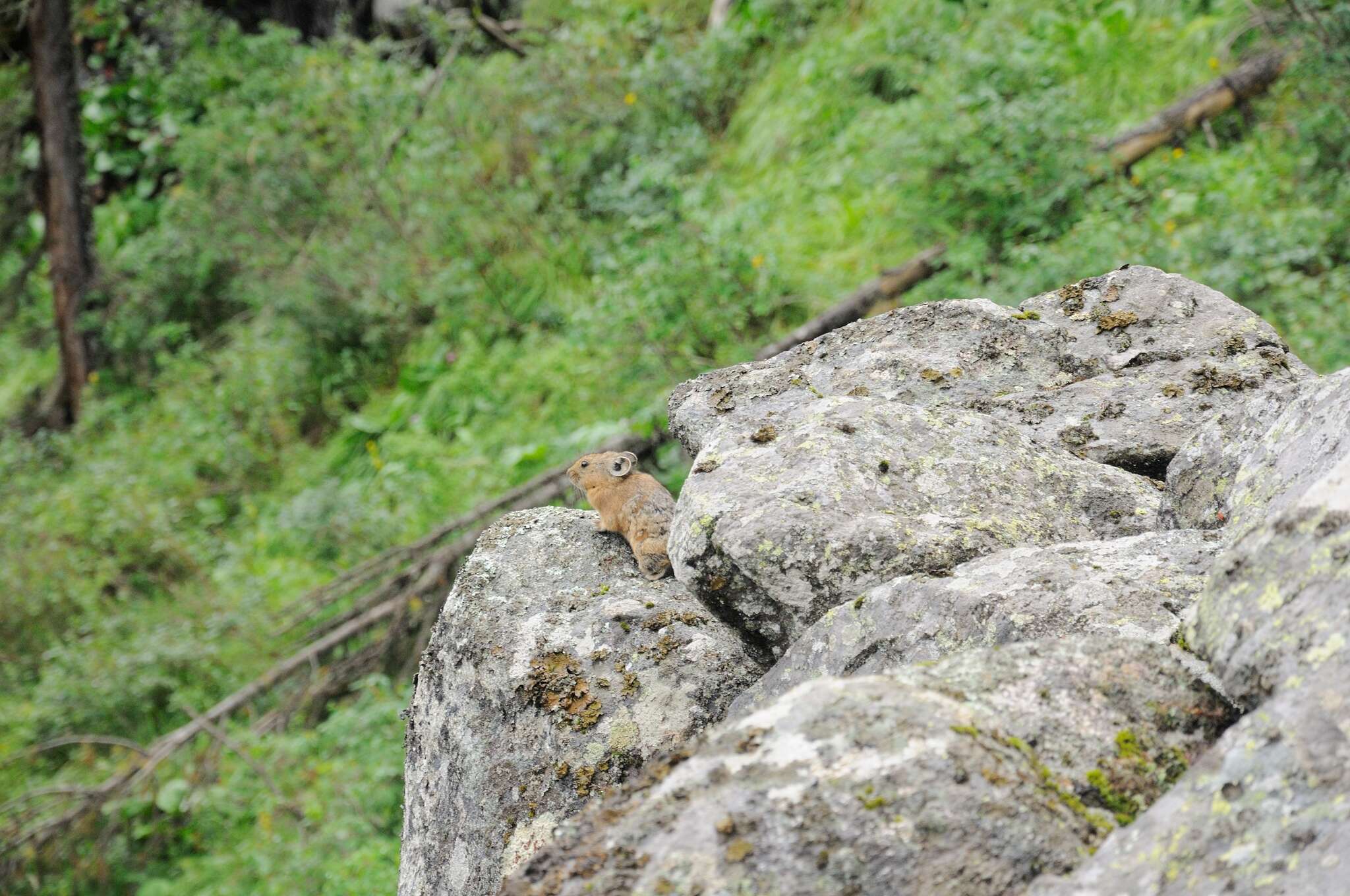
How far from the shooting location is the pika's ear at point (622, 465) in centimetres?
390

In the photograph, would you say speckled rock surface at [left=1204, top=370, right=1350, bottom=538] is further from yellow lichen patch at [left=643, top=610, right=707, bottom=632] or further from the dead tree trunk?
the dead tree trunk

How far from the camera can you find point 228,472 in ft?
42.3

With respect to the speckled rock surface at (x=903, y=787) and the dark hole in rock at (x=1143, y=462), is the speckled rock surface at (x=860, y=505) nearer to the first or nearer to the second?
the dark hole in rock at (x=1143, y=462)

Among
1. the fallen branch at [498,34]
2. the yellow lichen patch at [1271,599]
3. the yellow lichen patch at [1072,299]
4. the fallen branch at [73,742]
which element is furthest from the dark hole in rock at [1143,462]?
the fallen branch at [498,34]

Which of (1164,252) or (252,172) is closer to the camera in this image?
(1164,252)

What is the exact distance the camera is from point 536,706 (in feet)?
9.66

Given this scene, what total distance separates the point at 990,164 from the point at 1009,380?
18.1 ft

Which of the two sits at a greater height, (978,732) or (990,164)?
(978,732)

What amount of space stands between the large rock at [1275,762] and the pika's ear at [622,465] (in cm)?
232

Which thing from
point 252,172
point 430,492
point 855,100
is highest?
point 855,100

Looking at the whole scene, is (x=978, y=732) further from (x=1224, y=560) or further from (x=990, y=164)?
(x=990, y=164)

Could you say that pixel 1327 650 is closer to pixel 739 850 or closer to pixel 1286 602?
pixel 1286 602

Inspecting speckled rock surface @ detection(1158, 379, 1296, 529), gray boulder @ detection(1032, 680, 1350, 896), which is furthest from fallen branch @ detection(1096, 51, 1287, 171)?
gray boulder @ detection(1032, 680, 1350, 896)

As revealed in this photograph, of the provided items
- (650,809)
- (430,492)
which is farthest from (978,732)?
(430,492)
